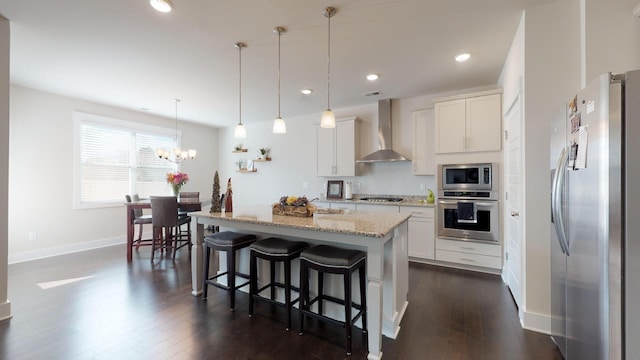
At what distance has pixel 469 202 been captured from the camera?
3.54 m

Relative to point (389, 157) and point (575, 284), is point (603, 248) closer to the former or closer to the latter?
point (575, 284)

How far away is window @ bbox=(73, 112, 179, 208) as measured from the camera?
454cm

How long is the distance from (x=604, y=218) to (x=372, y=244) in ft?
3.83

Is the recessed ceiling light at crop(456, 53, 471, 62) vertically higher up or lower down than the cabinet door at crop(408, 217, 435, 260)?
higher up

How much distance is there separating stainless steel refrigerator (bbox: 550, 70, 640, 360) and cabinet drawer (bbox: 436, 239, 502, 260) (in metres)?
1.99

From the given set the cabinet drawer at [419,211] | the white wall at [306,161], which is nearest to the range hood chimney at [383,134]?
the white wall at [306,161]

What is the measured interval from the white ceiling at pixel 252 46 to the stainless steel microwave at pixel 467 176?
1.21 meters

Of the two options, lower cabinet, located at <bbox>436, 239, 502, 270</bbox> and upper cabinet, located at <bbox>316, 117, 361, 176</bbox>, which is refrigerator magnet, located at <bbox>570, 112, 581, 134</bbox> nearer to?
lower cabinet, located at <bbox>436, 239, 502, 270</bbox>

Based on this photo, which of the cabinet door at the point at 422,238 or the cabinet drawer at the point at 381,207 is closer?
the cabinet door at the point at 422,238

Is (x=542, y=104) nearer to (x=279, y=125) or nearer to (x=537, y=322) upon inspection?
(x=537, y=322)

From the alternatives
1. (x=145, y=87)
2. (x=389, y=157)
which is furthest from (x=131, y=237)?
(x=389, y=157)

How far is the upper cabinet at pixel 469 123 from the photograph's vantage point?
342 centimetres

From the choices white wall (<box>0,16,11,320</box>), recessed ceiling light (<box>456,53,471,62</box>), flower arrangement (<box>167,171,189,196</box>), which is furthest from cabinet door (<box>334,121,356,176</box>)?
white wall (<box>0,16,11,320</box>)

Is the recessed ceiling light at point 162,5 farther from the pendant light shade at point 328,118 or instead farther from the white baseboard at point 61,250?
the white baseboard at point 61,250
